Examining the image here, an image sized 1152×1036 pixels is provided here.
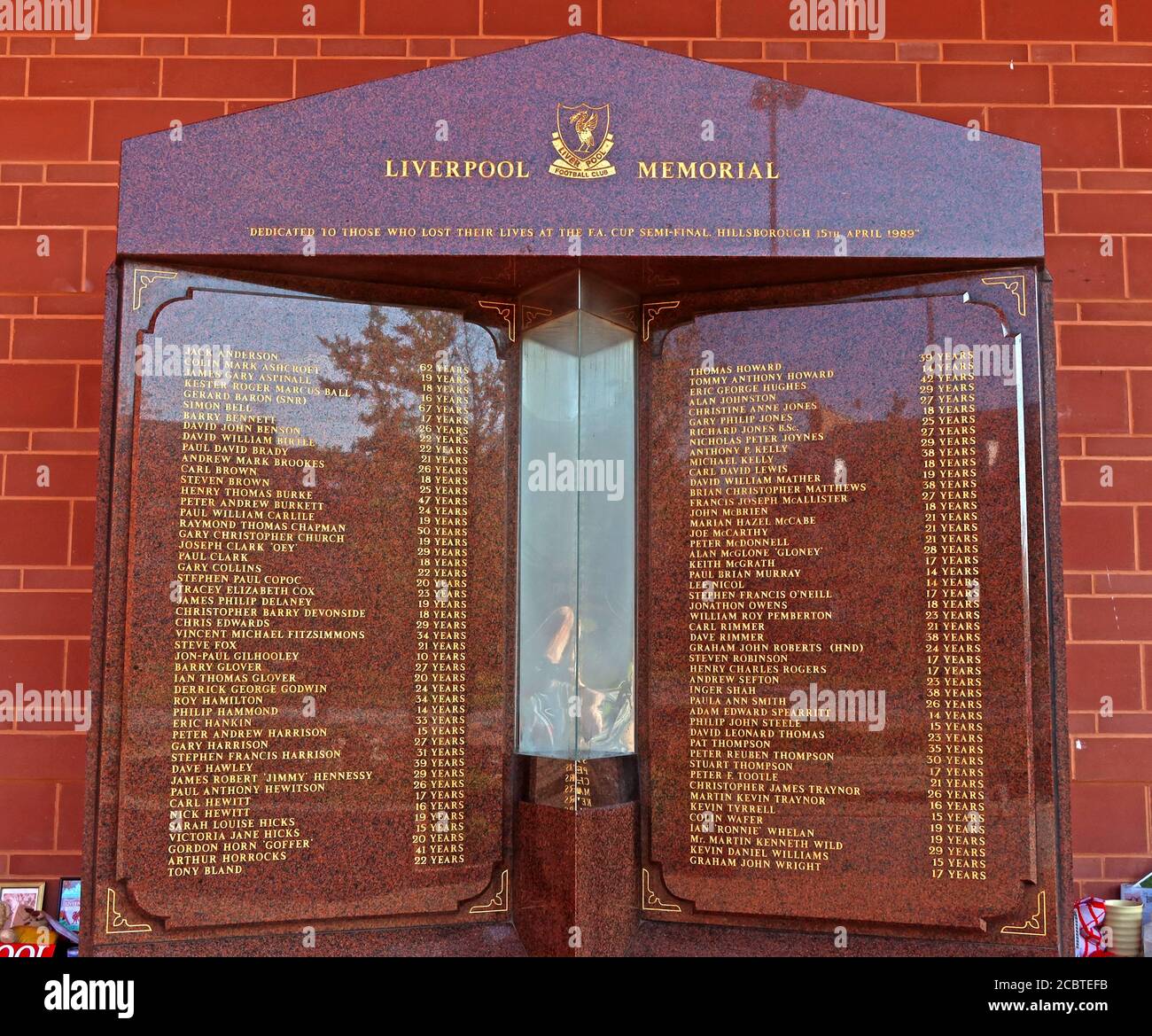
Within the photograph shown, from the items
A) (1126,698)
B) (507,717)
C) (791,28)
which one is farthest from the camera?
(791,28)

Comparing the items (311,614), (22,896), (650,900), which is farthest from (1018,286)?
(22,896)

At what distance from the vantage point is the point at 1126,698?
4203mm

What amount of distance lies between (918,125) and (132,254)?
2390 millimetres

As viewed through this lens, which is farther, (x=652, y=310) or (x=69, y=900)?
(x=69, y=900)

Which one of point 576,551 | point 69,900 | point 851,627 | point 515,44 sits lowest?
point 69,900

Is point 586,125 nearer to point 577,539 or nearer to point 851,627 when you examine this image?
point 577,539

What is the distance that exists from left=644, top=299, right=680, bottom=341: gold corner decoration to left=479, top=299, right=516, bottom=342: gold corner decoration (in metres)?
0.44

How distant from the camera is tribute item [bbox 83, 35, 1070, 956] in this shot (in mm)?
3146

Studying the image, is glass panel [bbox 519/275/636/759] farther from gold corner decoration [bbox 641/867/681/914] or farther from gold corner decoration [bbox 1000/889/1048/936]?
gold corner decoration [bbox 1000/889/1048/936]

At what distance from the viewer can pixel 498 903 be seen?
336cm

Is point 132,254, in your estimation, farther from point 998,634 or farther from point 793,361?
point 998,634

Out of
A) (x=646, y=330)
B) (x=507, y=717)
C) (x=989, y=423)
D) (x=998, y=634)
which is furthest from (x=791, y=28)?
(x=507, y=717)

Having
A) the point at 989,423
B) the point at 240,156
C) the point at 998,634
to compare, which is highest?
the point at 240,156

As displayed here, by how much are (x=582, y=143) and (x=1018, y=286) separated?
1.38m
